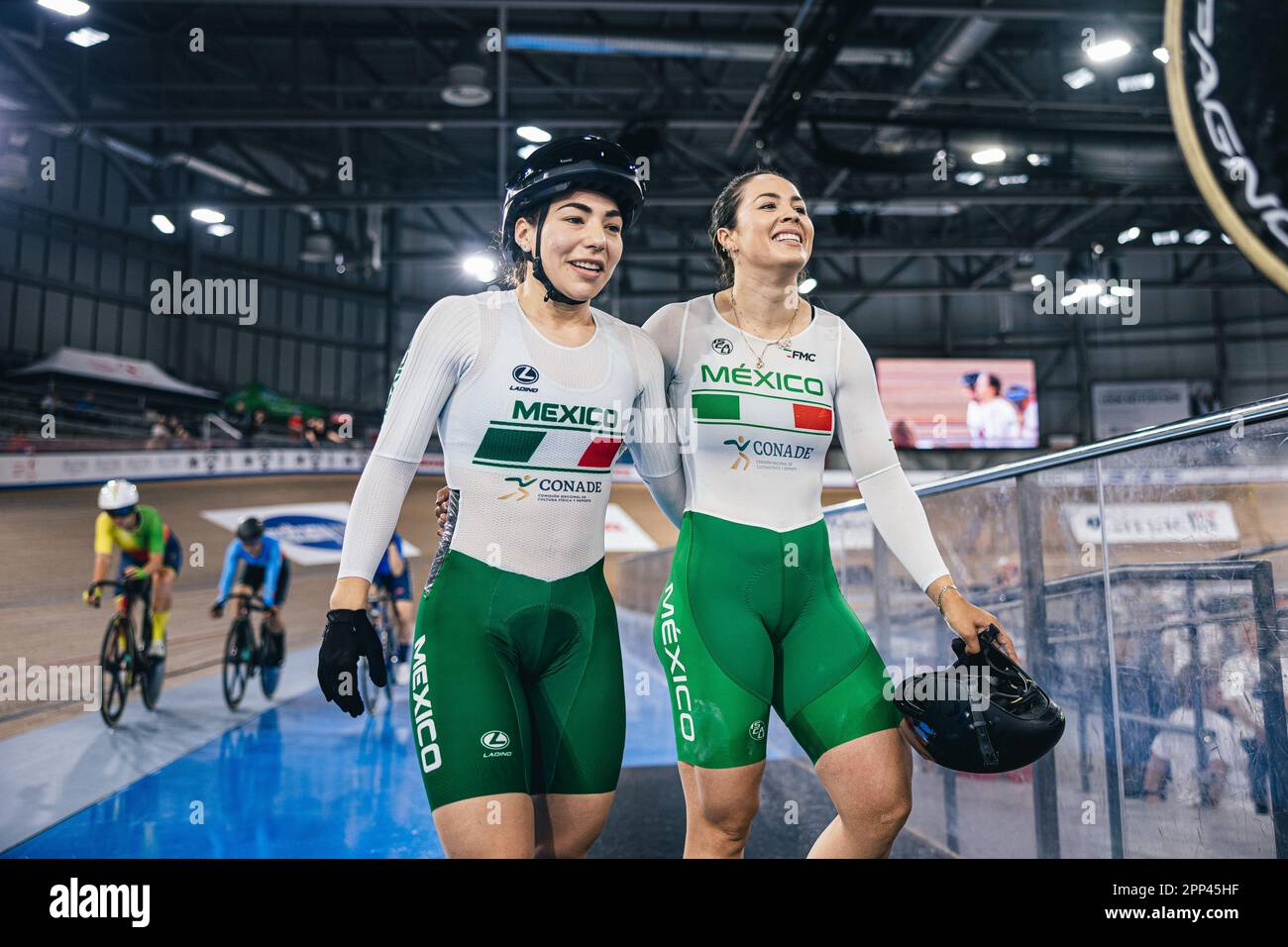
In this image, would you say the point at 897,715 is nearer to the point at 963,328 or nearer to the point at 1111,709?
the point at 1111,709

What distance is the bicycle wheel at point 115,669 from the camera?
18.8 feet

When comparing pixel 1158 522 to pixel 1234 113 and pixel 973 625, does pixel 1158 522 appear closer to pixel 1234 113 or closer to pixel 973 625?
pixel 973 625

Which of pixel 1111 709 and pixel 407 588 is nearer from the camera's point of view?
pixel 1111 709

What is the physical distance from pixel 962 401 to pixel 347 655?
19.1 m

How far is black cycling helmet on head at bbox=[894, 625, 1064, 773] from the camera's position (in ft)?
6.23

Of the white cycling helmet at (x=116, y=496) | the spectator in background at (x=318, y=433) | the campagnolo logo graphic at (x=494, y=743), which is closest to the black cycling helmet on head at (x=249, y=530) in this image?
the white cycling helmet at (x=116, y=496)

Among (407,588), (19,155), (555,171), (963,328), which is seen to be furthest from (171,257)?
(555,171)

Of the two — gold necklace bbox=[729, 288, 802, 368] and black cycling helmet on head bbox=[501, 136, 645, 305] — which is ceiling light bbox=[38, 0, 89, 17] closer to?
black cycling helmet on head bbox=[501, 136, 645, 305]

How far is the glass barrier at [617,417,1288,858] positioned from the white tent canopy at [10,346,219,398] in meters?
20.6

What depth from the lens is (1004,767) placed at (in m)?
1.90

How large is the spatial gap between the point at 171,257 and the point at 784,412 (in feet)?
81.5

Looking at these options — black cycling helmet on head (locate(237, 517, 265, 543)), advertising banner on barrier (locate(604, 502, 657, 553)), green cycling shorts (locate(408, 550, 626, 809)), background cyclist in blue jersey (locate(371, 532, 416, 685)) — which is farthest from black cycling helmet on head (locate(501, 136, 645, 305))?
advertising banner on barrier (locate(604, 502, 657, 553))

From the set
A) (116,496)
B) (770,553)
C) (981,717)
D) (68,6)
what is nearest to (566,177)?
(770,553)

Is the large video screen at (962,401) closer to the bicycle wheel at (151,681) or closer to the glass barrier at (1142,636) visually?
the bicycle wheel at (151,681)
